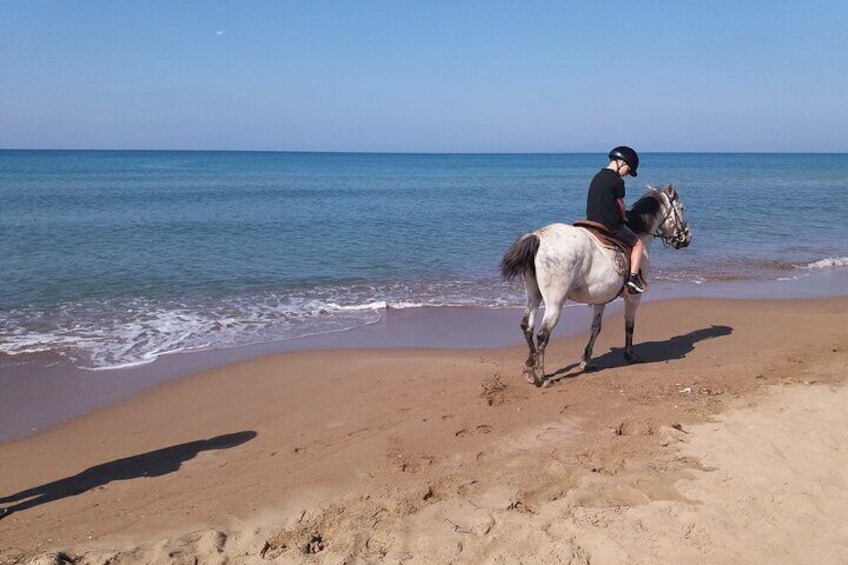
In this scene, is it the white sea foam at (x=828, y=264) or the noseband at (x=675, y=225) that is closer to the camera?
the noseband at (x=675, y=225)

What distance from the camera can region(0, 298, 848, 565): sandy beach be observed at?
4.51 metres

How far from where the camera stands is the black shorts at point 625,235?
834 centimetres

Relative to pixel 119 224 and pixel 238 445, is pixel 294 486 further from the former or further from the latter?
pixel 119 224

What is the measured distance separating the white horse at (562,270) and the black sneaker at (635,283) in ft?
0.38

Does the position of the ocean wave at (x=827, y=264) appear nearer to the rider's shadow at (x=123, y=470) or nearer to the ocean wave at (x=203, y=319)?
the ocean wave at (x=203, y=319)

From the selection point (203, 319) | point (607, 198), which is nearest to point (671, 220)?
point (607, 198)

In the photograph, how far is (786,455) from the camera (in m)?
5.55

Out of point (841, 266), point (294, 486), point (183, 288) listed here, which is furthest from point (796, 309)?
point (183, 288)

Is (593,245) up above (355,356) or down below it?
above

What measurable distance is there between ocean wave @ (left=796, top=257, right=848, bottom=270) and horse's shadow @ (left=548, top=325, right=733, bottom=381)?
8.30 meters

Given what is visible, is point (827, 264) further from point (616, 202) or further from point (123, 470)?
point (123, 470)

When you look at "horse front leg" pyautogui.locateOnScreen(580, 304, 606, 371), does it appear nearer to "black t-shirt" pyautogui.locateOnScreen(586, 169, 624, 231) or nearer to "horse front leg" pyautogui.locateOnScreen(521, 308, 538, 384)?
"horse front leg" pyautogui.locateOnScreen(521, 308, 538, 384)

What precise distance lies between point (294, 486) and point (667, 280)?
12.7 meters

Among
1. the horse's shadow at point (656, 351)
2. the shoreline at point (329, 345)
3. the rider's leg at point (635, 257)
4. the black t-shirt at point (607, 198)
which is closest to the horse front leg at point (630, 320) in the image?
the horse's shadow at point (656, 351)
